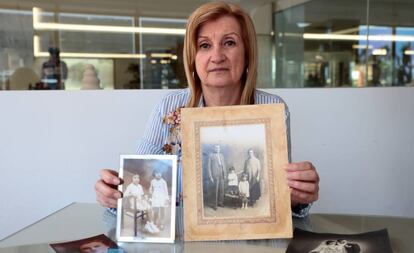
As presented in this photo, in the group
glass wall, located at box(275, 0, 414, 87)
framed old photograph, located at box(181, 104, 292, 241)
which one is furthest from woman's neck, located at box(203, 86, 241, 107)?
glass wall, located at box(275, 0, 414, 87)

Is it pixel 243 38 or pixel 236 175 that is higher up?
pixel 243 38

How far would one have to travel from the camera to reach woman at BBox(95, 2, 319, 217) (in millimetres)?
958

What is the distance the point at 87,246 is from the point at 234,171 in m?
0.35

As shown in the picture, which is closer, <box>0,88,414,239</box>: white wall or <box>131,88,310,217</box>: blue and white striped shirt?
Answer: <box>131,88,310,217</box>: blue and white striped shirt

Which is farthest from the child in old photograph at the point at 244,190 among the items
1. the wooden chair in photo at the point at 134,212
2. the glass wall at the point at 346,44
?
the glass wall at the point at 346,44

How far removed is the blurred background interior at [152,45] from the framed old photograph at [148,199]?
1.78m

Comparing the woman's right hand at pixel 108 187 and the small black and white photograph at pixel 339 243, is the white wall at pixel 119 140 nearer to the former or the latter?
the woman's right hand at pixel 108 187

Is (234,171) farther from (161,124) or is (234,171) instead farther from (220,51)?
(161,124)

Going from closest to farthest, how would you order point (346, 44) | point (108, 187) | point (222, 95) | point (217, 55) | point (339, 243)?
point (339, 243), point (108, 187), point (217, 55), point (222, 95), point (346, 44)

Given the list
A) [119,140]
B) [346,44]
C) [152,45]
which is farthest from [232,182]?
[346,44]

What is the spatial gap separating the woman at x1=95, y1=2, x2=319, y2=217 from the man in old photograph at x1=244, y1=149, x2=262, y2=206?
81mm

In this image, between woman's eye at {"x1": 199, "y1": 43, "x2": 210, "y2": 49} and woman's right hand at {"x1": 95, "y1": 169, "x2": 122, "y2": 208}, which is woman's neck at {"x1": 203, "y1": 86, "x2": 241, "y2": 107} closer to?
woman's eye at {"x1": 199, "y1": 43, "x2": 210, "y2": 49}

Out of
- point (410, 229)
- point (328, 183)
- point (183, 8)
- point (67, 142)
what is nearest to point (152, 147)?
point (410, 229)

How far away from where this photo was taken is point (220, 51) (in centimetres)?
110
